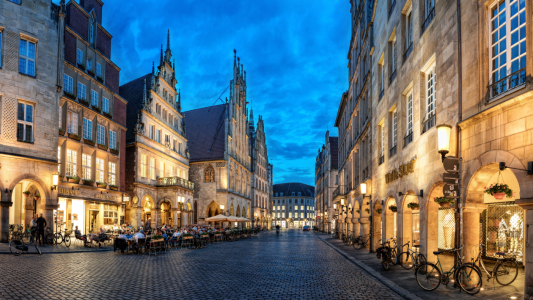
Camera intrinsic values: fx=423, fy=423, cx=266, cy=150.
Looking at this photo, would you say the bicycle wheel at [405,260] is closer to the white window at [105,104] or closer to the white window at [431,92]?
the white window at [431,92]

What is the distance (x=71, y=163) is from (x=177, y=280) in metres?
20.5

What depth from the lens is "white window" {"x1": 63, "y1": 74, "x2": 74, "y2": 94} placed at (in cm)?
2875

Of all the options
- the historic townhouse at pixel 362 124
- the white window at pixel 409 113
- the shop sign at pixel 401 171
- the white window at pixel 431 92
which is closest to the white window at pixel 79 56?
the historic townhouse at pixel 362 124

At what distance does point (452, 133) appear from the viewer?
11.5 meters

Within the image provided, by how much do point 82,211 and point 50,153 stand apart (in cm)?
737

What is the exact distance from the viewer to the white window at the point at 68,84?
2875 cm

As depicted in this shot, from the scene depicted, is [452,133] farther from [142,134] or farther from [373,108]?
[142,134]

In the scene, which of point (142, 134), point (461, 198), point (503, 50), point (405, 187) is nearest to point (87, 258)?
point (405, 187)

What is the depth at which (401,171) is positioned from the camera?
16.5m

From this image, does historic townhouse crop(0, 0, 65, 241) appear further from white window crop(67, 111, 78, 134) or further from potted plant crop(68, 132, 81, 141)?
white window crop(67, 111, 78, 134)

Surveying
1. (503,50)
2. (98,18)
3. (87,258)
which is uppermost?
(98,18)

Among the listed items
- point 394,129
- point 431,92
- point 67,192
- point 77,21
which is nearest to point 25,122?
point 67,192

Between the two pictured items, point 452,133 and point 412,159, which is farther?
point 412,159

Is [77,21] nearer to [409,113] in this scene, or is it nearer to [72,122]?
[72,122]
